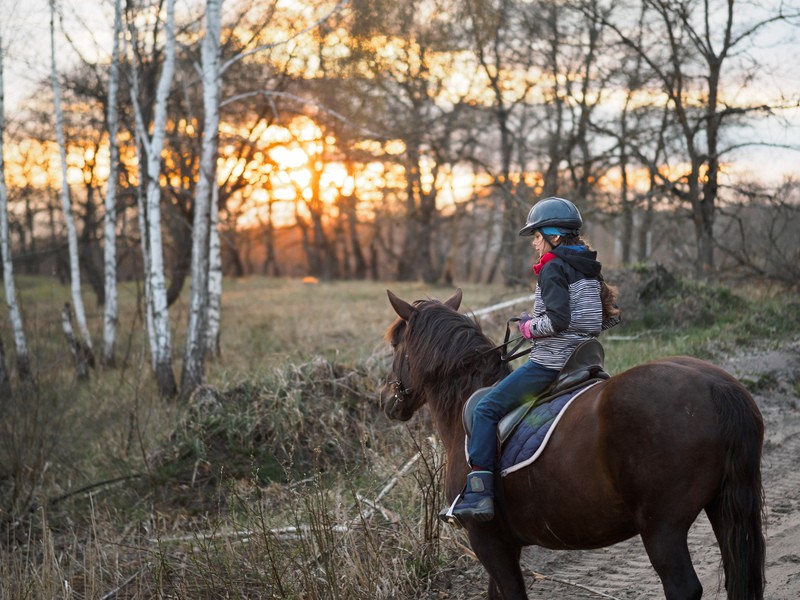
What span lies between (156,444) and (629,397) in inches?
281

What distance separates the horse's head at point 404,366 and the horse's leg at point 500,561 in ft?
3.01

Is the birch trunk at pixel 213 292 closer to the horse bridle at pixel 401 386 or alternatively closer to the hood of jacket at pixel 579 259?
the horse bridle at pixel 401 386

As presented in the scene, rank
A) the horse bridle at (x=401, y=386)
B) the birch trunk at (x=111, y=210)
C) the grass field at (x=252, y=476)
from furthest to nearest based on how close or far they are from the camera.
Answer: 1. the birch trunk at (x=111, y=210)
2. the grass field at (x=252, y=476)
3. the horse bridle at (x=401, y=386)

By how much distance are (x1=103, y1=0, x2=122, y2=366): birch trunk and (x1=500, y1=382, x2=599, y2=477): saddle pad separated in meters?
13.4

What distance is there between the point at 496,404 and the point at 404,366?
0.82m

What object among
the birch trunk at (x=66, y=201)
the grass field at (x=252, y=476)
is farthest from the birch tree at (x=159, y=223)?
the birch trunk at (x=66, y=201)

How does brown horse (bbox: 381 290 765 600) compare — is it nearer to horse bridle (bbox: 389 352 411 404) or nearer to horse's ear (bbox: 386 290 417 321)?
horse bridle (bbox: 389 352 411 404)

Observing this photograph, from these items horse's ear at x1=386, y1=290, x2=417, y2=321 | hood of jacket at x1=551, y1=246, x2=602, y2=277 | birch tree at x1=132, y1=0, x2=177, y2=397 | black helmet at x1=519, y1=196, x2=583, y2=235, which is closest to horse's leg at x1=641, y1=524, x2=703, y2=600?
hood of jacket at x1=551, y1=246, x2=602, y2=277

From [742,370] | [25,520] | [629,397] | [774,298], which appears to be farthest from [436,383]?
[774,298]

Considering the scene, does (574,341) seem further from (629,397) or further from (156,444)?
(156,444)

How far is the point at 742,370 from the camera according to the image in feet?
30.5

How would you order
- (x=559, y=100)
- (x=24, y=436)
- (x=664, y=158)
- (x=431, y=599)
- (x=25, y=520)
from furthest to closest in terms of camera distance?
(x=559, y=100), (x=664, y=158), (x=24, y=436), (x=25, y=520), (x=431, y=599)

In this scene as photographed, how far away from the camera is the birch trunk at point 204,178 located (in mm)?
12336

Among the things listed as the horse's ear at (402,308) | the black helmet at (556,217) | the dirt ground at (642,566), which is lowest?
the dirt ground at (642,566)
